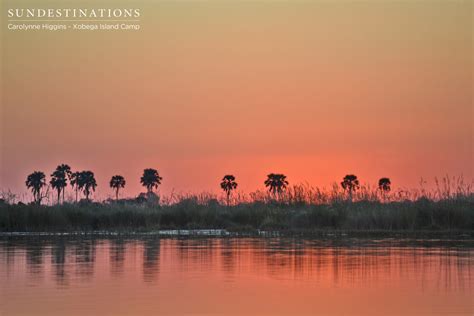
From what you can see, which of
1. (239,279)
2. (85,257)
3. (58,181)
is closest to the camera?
(239,279)

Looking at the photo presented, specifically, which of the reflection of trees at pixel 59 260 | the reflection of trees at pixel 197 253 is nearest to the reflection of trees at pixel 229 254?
the reflection of trees at pixel 197 253

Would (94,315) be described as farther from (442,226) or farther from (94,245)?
(442,226)

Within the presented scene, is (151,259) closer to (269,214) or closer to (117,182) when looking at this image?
(269,214)

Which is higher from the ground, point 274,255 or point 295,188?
point 295,188

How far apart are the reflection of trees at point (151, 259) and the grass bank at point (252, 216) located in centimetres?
711

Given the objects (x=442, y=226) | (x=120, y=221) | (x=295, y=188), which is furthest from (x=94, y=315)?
(x=295, y=188)

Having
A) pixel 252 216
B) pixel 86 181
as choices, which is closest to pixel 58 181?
pixel 86 181

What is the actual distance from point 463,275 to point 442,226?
1610cm

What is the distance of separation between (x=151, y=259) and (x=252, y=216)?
17212 mm

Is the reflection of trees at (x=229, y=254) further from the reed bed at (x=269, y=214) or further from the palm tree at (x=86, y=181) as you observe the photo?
the palm tree at (x=86, y=181)

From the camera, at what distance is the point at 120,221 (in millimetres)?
36312

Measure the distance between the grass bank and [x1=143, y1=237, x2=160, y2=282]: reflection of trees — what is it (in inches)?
280

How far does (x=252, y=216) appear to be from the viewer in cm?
3681

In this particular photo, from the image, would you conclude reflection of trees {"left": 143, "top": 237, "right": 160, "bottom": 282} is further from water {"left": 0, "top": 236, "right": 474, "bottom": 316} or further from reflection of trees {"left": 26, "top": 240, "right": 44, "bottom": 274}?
reflection of trees {"left": 26, "top": 240, "right": 44, "bottom": 274}
